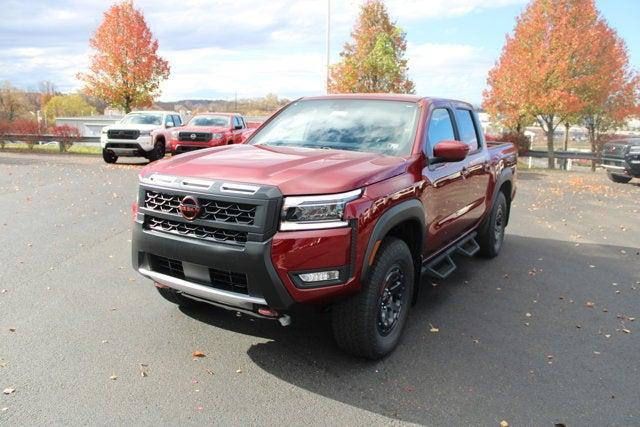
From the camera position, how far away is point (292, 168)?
11.2 feet

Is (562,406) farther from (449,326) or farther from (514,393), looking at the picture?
(449,326)

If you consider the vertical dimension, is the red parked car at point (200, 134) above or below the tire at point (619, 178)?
above

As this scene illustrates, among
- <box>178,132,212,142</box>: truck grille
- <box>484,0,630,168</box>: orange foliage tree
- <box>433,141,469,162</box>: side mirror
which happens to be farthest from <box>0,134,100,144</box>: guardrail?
<box>433,141,469,162</box>: side mirror

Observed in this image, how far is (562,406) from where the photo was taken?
3232 mm

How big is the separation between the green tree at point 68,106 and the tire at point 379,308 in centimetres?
11632

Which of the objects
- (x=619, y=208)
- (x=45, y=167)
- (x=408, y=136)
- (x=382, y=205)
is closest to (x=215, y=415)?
(x=382, y=205)

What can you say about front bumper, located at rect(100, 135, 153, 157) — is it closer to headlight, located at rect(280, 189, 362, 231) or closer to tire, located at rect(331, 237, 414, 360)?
tire, located at rect(331, 237, 414, 360)

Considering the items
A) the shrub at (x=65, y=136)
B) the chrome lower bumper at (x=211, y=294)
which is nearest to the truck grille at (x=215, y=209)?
the chrome lower bumper at (x=211, y=294)

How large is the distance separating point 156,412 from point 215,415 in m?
0.34

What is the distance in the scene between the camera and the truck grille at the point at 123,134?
16966mm

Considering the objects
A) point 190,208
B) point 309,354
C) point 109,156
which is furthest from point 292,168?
point 109,156

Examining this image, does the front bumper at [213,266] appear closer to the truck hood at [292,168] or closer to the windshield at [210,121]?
the truck hood at [292,168]

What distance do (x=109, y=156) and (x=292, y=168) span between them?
16.2 meters

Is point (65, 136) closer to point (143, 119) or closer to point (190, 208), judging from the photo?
point (143, 119)
